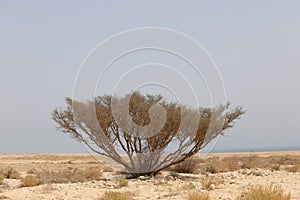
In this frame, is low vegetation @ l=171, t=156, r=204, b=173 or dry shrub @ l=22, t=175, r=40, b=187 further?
low vegetation @ l=171, t=156, r=204, b=173

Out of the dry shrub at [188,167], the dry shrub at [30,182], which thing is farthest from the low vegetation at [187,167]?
the dry shrub at [30,182]

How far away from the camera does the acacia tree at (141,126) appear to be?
21.8m

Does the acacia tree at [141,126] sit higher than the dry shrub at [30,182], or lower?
higher

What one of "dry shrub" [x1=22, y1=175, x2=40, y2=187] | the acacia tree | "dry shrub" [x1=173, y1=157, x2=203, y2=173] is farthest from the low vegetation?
"dry shrub" [x1=22, y1=175, x2=40, y2=187]

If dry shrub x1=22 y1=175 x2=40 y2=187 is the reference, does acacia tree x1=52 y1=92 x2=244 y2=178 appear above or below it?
above

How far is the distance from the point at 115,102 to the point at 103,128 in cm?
166

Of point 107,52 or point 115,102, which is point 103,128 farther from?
point 107,52

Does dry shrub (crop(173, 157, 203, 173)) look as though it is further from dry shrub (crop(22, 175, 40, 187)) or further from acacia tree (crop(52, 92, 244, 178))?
dry shrub (crop(22, 175, 40, 187))

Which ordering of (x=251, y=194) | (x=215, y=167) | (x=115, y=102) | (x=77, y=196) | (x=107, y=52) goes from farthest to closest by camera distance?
(x=215, y=167) < (x=115, y=102) < (x=107, y=52) < (x=77, y=196) < (x=251, y=194)

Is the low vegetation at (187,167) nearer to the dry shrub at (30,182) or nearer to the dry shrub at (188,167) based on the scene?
the dry shrub at (188,167)

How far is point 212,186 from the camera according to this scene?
1473 centimetres

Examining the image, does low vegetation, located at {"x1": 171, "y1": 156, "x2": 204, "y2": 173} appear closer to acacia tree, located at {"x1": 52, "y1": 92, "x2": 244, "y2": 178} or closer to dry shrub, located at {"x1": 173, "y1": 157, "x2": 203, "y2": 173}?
dry shrub, located at {"x1": 173, "y1": 157, "x2": 203, "y2": 173}

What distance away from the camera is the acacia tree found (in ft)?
71.5

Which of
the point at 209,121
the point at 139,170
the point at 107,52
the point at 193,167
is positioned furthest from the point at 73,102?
the point at 193,167
